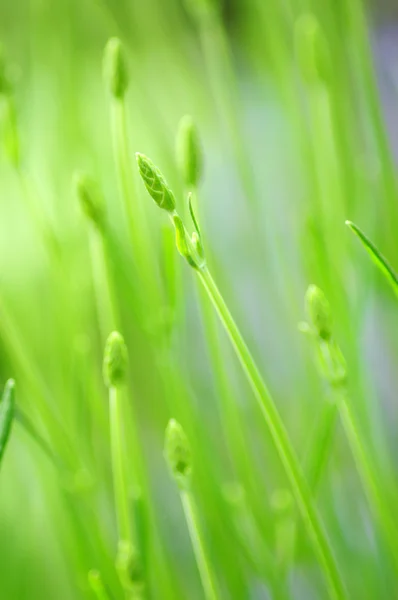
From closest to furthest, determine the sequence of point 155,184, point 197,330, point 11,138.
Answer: point 155,184, point 11,138, point 197,330

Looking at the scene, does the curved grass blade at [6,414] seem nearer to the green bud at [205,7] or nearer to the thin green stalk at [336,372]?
the thin green stalk at [336,372]

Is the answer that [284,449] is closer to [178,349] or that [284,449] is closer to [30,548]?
[178,349]

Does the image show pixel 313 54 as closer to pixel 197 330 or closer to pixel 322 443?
pixel 322 443

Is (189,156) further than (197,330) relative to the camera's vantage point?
No


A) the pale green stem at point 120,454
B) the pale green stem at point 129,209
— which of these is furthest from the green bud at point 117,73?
the pale green stem at point 120,454

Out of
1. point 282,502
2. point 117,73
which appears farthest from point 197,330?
point 117,73

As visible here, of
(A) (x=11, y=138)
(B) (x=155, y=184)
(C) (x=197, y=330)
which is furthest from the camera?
(C) (x=197, y=330)

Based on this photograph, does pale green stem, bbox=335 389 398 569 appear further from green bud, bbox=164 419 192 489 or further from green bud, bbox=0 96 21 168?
green bud, bbox=0 96 21 168
